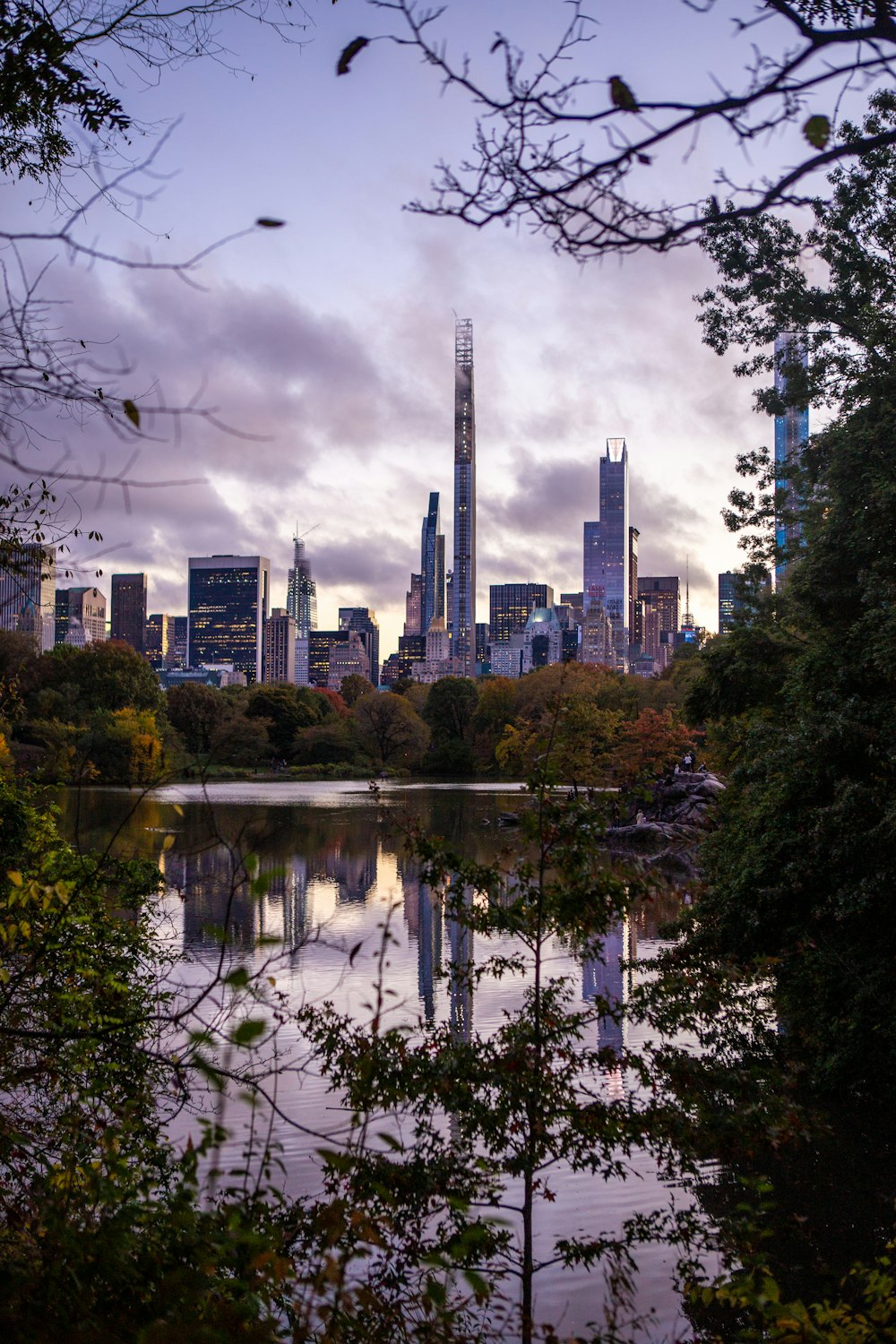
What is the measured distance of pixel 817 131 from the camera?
178cm

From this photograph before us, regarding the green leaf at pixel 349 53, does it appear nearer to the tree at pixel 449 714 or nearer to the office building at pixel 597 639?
the tree at pixel 449 714

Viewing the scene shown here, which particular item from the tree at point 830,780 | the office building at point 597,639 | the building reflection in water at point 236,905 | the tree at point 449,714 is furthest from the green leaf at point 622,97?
the office building at point 597,639

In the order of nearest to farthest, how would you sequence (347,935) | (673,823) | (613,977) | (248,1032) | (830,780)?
(248,1032)
(830,780)
(613,977)
(347,935)
(673,823)

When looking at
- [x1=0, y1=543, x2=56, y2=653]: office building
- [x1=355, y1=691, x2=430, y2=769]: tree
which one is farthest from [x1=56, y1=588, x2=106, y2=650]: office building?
[x1=355, y1=691, x2=430, y2=769]: tree

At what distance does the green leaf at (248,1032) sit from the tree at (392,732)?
56.6m

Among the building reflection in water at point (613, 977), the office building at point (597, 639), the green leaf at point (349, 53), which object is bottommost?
the building reflection in water at point (613, 977)

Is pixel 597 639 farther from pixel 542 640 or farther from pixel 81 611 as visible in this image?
pixel 81 611

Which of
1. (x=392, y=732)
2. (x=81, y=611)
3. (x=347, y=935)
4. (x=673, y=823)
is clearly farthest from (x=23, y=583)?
(x=392, y=732)

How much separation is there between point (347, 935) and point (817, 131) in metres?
12.1

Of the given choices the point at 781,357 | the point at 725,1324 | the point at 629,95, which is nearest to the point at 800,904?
the point at 725,1324

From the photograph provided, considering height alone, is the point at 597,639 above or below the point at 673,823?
above

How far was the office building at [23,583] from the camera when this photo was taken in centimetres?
297

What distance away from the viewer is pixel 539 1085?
389 cm

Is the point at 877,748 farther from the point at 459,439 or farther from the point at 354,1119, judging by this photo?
the point at 459,439
